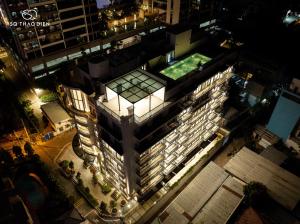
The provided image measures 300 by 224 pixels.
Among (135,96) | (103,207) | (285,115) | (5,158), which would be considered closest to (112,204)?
(103,207)

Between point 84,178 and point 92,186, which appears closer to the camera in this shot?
point 92,186

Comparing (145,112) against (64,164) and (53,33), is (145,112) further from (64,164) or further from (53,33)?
(53,33)

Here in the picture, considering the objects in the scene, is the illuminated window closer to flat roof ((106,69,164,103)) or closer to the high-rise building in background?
flat roof ((106,69,164,103))

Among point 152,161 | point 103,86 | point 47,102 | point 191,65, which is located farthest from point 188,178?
point 47,102

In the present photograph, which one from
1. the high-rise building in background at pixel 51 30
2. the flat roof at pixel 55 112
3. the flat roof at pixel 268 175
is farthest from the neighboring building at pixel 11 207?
the high-rise building in background at pixel 51 30

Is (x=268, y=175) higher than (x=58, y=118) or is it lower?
lower

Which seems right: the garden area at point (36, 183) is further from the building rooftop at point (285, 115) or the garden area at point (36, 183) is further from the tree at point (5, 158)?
the building rooftop at point (285, 115)
